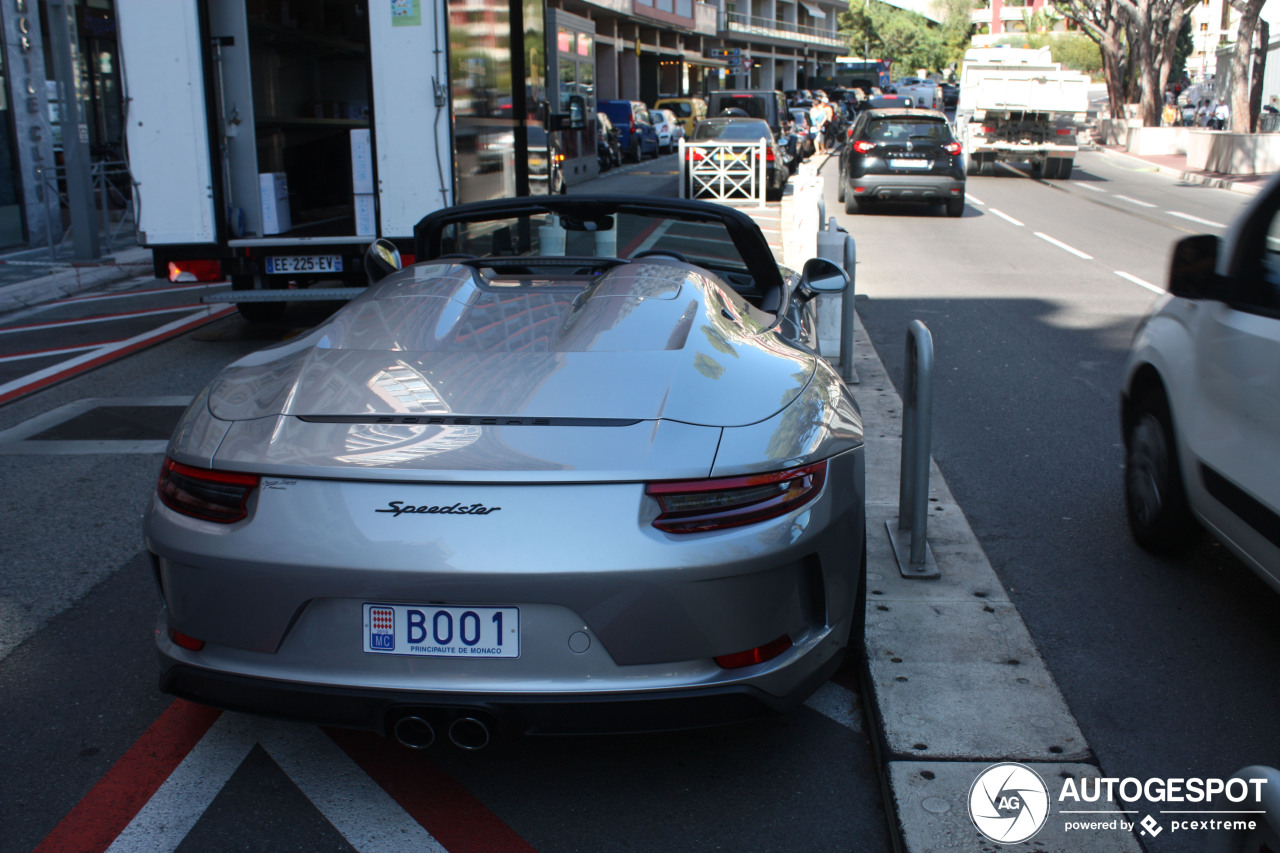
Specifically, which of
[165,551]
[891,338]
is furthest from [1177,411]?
[891,338]

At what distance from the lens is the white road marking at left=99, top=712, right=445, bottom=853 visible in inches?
110

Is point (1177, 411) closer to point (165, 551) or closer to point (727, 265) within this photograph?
point (727, 265)

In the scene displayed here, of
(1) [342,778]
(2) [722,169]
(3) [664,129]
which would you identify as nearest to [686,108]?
(3) [664,129]

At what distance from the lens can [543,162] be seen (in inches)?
512

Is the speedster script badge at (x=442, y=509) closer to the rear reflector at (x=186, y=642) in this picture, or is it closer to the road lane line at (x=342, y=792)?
the rear reflector at (x=186, y=642)

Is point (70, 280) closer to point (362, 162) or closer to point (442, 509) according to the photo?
point (362, 162)

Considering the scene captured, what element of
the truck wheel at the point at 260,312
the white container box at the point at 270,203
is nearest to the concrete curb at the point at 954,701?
the white container box at the point at 270,203

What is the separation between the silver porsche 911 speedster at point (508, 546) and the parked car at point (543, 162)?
31.6 ft

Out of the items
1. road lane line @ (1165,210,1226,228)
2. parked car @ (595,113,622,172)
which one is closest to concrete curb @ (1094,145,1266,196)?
road lane line @ (1165,210,1226,228)

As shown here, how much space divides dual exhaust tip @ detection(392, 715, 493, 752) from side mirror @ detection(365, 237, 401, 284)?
2.32 meters

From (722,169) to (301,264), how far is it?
1367 cm

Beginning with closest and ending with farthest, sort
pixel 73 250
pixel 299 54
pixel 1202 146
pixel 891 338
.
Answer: pixel 891 338, pixel 299 54, pixel 73 250, pixel 1202 146

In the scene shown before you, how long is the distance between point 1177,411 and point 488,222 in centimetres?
271

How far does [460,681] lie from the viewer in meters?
2.58
